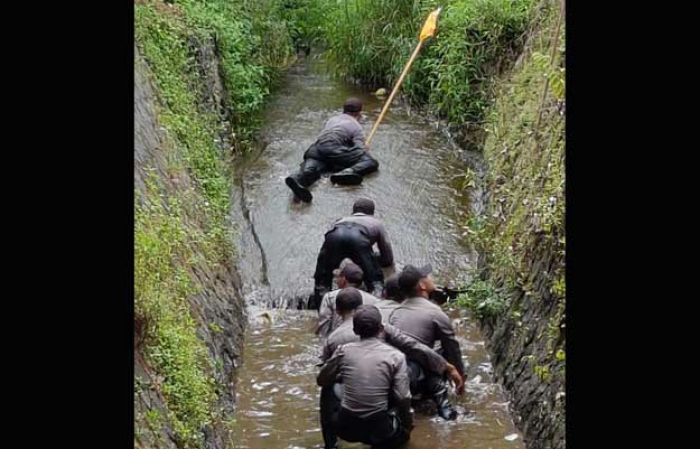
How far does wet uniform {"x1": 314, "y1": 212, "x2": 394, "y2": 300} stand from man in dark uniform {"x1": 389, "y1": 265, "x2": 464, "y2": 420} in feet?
5.94

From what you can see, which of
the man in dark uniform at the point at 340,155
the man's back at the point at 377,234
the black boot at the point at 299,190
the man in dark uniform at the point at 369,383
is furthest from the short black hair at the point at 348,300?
the man in dark uniform at the point at 340,155

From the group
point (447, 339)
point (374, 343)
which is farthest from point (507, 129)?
point (374, 343)

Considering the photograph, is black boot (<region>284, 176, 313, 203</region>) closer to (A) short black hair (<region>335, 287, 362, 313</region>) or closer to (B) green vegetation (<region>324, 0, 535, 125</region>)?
(B) green vegetation (<region>324, 0, 535, 125</region>)

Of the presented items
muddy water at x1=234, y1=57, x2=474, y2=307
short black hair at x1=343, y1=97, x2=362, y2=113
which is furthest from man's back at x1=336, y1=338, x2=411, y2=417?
short black hair at x1=343, y1=97, x2=362, y2=113

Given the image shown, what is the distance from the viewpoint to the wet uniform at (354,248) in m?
11.8

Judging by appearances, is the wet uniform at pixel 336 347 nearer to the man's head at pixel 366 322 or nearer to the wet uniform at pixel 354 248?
the man's head at pixel 366 322

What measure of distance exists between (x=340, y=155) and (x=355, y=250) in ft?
9.48

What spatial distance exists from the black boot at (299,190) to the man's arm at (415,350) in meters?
4.47

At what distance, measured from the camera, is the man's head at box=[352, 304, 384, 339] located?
874 centimetres

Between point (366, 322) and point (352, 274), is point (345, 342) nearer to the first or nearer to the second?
point (366, 322)

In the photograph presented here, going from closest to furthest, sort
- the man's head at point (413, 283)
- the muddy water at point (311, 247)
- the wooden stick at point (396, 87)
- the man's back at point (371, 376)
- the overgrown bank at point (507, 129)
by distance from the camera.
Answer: the man's back at point (371, 376) < the overgrown bank at point (507, 129) < the muddy water at point (311, 247) < the man's head at point (413, 283) < the wooden stick at point (396, 87)

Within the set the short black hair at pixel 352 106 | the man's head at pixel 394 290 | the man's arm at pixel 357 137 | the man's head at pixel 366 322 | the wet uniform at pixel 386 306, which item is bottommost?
the man's arm at pixel 357 137
